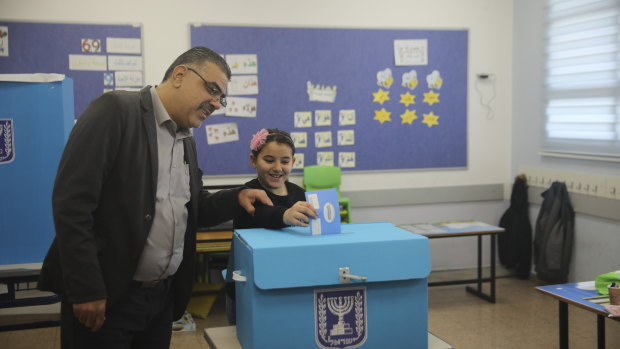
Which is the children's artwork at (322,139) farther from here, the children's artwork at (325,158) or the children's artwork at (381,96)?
the children's artwork at (381,96)

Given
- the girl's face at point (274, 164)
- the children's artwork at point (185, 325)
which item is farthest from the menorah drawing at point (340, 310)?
the children's artwork at point (185, 325)

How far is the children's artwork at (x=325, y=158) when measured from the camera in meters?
4.74

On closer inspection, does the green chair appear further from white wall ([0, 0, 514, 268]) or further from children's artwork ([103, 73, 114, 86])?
children's artwork ([103, 73, 114, 86])

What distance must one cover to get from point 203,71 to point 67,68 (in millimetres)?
3090

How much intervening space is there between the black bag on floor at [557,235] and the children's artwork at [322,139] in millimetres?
1788

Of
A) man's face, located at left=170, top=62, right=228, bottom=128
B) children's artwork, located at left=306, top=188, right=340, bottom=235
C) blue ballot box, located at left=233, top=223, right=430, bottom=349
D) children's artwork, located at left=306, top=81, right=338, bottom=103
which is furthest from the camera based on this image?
children's artwork, located at left=306, top=81, right=338, bottom=103

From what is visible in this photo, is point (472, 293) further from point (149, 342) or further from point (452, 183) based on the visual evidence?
point (149, 342)

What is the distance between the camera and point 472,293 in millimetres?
4605

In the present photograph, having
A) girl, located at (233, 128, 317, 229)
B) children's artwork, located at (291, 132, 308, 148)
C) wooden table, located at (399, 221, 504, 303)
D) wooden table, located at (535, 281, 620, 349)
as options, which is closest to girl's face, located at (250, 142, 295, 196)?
girl, located at (233, 128, 317, 229)

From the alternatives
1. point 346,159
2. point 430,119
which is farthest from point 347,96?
point 430,119

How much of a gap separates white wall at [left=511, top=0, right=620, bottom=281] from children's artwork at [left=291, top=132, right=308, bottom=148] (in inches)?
75.8

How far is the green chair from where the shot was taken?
458 cm

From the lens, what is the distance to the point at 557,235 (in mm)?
4512

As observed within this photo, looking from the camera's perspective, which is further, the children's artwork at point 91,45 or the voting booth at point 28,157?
the children's artwork at point 91,45
